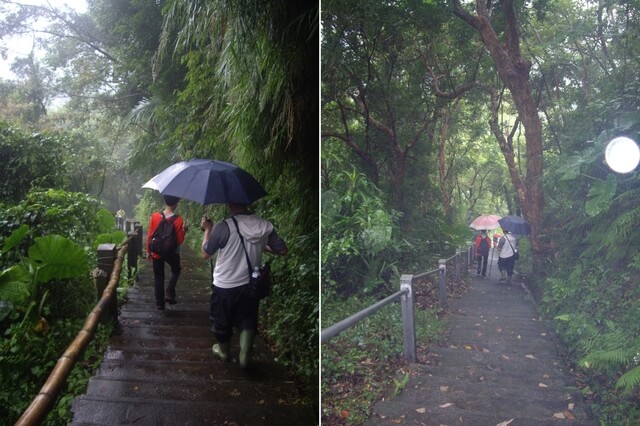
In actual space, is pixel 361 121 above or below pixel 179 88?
below

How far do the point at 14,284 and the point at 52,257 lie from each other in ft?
0.47

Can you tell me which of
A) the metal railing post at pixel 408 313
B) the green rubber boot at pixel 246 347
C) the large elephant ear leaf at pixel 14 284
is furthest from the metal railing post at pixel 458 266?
the large elephant ear leaf at pixel 14 284

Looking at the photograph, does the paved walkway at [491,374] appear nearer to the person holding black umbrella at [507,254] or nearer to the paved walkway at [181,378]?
the person holding black umbrella at [507,254]

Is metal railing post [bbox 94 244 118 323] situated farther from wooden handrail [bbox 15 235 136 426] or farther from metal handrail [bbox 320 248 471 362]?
metal handrail [bbox 320 248 471 362]

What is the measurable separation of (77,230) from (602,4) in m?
1.86

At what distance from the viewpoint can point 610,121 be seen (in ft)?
2.62

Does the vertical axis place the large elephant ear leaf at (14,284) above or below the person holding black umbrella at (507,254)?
below

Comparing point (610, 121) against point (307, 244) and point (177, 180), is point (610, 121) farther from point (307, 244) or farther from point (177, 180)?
point (177, 180)

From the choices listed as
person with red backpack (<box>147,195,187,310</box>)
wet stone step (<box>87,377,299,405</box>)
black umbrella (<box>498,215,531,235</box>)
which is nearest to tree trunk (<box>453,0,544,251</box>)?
black umbrella (<box>498,215,531,235</box>)

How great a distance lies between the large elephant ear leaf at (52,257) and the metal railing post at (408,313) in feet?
4.05

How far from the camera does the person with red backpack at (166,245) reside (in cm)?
178

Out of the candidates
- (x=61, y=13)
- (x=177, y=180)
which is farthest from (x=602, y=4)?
(x=61, y=13)

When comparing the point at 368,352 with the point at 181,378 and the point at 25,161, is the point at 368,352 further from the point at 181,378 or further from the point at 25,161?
the point at 25,161

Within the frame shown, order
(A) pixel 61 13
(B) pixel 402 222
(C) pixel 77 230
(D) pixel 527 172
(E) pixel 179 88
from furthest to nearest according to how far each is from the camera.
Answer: (C) pixel 77 230 < (E) pixel 179 88 < (A) pixel 61 13 < (B) pixel 402 222 < (D) pixel 527 172
